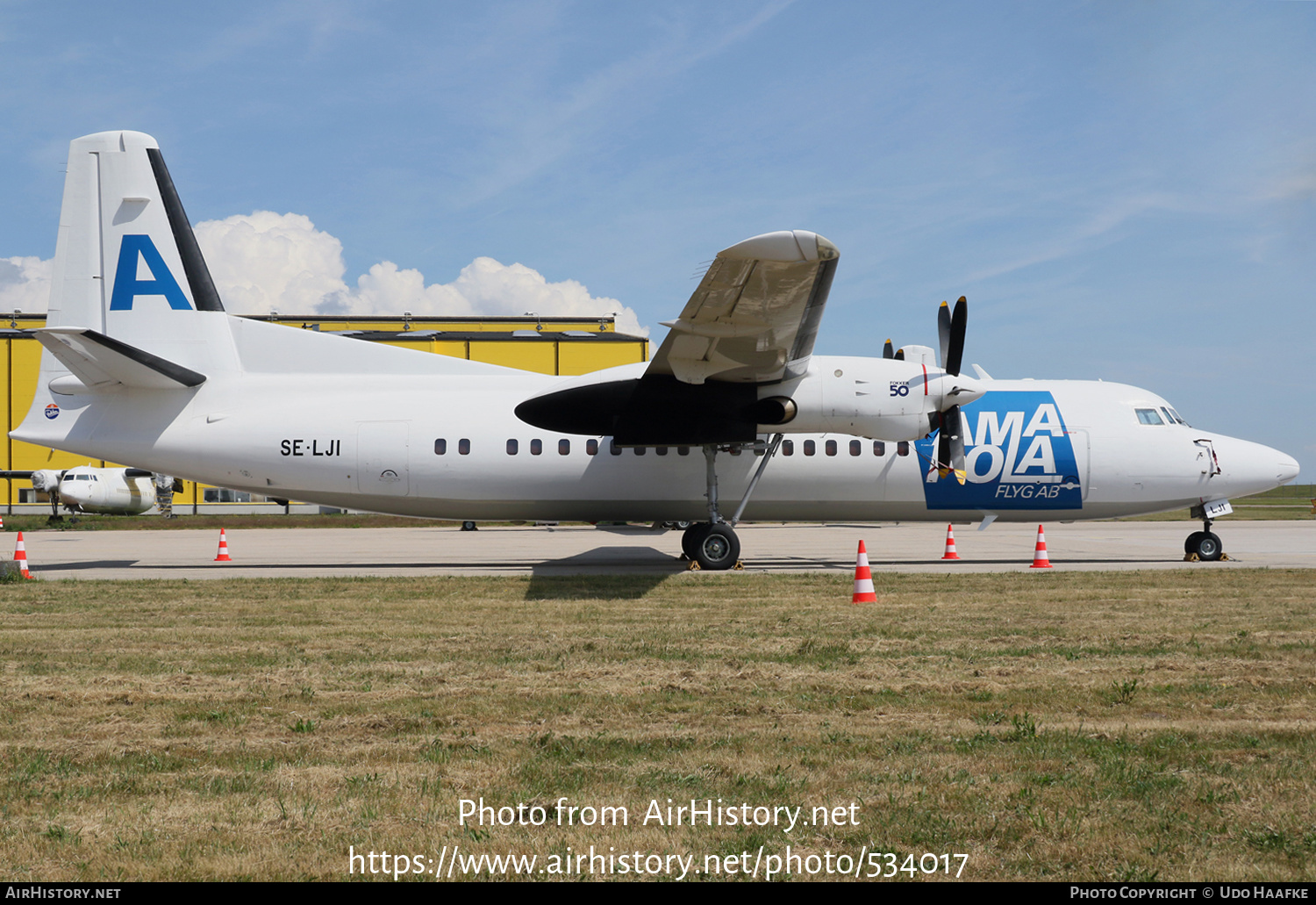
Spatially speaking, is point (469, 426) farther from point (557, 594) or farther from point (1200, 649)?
point (1200, 649)

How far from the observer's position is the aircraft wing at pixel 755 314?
11156mm

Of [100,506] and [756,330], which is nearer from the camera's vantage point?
[756,330]

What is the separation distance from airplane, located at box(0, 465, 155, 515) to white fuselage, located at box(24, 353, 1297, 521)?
25.6 meters

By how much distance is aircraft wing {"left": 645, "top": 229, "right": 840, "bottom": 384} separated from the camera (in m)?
11.2

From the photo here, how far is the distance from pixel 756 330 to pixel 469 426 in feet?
22.0

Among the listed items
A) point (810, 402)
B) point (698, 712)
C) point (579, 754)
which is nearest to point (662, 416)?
point (810, 402)

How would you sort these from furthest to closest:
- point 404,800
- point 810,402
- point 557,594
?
point 810,402, point 557,594, point 404,800

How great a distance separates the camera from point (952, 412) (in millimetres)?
16734

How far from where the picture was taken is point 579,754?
5.46 metres

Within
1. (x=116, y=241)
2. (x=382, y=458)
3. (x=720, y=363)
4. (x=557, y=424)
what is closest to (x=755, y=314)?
(x=720, y=363)

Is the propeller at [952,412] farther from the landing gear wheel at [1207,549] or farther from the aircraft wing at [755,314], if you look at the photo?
the landing gear wheel at [1207,549]

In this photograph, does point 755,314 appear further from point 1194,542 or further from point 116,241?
point 116,241

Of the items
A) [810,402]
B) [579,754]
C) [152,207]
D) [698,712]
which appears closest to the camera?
[579,754]

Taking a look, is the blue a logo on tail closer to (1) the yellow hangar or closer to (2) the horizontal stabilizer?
(2) the horizontal stabilizer
